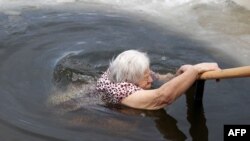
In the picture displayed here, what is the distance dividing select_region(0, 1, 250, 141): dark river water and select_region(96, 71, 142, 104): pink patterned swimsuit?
0.09m

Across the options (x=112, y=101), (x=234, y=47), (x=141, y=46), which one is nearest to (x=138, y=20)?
(x=141, y=46)

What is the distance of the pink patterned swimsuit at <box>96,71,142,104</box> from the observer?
4148 millimetres

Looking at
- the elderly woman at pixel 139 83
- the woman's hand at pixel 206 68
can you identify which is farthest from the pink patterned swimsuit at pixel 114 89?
the woman's hand at pixel 206 68

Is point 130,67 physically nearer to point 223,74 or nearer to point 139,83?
point 139,83

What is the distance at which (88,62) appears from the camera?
17.8ft

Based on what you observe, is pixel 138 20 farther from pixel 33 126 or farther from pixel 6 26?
pixel 33 126

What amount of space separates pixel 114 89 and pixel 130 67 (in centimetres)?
28

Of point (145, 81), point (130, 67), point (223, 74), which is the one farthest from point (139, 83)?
point (223, 74)

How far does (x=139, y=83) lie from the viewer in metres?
4.17

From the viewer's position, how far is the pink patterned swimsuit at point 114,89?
4.15 m

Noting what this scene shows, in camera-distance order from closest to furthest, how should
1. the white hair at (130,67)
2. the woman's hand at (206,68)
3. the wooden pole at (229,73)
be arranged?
the wooden pole at (229,73), the woman's hand at (206,68), the white hair at (130,67)

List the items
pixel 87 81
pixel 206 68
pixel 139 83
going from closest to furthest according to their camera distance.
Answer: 1. pixel 206 68
2. pixel 139 83
3. pixel 87 81

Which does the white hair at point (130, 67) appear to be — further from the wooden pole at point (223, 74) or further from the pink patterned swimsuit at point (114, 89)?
the wooden pole at point (223, 74)

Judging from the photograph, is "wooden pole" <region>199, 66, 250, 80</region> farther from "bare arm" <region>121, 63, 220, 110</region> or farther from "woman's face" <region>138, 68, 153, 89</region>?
"woman's face" <region>138, 68, 153, 89</region>
